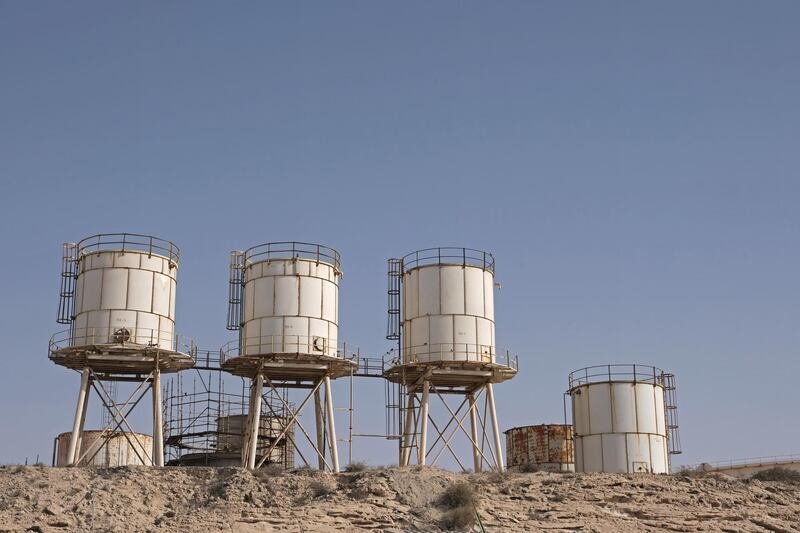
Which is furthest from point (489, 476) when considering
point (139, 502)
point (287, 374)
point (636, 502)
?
point (139, 502)

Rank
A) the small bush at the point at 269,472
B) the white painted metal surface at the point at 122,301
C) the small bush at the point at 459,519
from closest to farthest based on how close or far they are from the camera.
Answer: the small bush at the point at 459,519 < the small bush at the point at 269,472 < the white painted metal surface at the point at 122,301

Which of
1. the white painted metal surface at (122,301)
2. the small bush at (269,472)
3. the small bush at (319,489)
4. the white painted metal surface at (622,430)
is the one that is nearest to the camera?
the small bush at (319,489)

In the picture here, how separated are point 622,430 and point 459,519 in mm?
12860

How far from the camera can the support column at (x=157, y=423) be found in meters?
48.7

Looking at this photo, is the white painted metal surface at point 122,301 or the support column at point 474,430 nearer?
the white painted metal surface at point 122,301

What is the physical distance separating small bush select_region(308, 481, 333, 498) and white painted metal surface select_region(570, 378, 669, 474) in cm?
1377

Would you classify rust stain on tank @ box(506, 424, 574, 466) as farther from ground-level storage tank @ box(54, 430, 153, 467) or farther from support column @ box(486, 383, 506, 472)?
ground-level storage tank @ box(54, 430, 153, 467)

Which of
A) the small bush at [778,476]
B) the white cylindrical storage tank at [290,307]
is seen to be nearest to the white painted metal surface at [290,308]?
the white cylindrical storage tank at [290,307]

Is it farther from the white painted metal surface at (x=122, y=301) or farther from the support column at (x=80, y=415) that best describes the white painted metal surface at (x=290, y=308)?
the support column at (x=80, y=415)

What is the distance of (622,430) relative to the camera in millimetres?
52062

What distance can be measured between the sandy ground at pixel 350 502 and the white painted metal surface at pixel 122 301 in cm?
737

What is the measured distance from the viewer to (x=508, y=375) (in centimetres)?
5394

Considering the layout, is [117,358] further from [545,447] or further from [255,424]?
[545,447]

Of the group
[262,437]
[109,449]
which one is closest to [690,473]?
[262,437]
